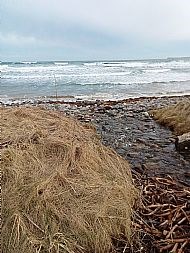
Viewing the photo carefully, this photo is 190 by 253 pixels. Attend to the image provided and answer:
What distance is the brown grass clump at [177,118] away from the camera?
9.30m

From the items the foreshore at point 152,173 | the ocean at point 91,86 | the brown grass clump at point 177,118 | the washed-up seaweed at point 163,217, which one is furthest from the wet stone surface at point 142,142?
the ocean at point 91,86

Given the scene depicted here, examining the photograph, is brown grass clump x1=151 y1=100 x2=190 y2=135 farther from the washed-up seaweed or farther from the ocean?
the washed-up seaweed

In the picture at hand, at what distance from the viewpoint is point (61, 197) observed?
→ 3.69 meters

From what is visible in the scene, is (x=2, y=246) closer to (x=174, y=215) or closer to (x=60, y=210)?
(x=60, y=210)

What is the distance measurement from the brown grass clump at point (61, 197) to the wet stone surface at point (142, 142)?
1.32 m

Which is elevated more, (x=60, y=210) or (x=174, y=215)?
(x=60, y=210)

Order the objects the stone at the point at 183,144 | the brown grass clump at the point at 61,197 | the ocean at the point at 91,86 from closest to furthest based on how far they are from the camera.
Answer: the brown grass clump at the point at 61,197 < the stone at the point at 183,144 < the ocean at the point at 91,86

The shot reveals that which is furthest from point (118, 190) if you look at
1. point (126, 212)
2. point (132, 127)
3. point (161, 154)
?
point (132, 127)

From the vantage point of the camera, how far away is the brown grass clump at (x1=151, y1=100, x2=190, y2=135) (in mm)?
9298

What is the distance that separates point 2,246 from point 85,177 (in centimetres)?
128

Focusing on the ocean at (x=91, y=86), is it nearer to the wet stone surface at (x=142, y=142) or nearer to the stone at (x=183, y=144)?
the wet stone surface at (x=142, y=142)

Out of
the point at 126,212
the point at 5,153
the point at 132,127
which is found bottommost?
the point at 132,127

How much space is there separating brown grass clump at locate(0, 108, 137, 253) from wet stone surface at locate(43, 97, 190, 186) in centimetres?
132

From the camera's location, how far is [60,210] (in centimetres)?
351
